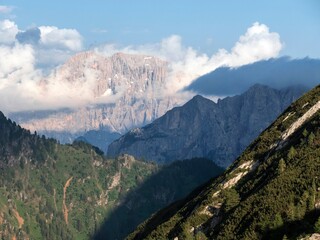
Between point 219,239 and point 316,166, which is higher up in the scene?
point 316,166

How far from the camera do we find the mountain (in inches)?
3895

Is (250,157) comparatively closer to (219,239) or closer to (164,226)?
(164,226)

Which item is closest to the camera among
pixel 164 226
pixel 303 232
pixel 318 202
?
pixel 303 232

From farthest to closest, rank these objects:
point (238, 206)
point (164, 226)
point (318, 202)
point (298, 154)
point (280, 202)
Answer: point (164, 226)
point (298, 154)
point (238, 206)
point (280, 202)
point (318, 202)

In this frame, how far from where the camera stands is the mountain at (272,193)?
325ft

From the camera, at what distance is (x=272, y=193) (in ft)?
376

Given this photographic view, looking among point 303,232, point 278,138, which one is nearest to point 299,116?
A: point 278,138

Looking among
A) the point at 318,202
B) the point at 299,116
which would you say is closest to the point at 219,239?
the point at 318,202

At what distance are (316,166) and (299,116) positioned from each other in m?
45.7

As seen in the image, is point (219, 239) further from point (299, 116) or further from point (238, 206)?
point (299, 116)

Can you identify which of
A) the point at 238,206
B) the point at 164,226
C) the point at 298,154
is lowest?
the point at 164,226

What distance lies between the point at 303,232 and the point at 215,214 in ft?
157

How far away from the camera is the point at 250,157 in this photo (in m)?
157

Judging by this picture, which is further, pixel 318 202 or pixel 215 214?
pixel 215 214
